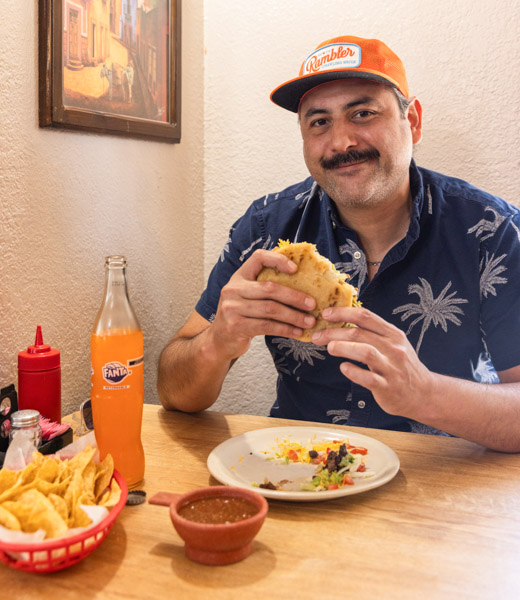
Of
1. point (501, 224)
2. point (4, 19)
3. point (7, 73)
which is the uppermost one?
point (4, 19)

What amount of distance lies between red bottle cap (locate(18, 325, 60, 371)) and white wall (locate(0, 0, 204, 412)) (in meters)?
0.11

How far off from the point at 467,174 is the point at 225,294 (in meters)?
1.38

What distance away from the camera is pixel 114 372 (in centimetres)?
Answer: 125

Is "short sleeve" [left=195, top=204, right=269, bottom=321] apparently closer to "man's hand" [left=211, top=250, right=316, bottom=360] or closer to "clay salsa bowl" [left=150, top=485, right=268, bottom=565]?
"man's hand" [left=211, top=250, right=316, bottom=360]

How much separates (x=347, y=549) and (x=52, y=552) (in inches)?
18.9

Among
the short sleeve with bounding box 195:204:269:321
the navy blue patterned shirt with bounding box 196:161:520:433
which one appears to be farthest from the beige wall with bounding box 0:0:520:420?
the navy blue patterned shirt with bounding box 196:161:520:433

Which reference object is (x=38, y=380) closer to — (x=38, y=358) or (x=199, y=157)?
(x=38, y=358)

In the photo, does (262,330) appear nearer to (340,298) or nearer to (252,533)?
(340,298)

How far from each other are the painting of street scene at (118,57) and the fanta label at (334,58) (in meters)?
0.62

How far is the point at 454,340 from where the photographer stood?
1918 millimetres

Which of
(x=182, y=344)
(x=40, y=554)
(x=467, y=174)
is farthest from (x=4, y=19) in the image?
(x=467, y=174)

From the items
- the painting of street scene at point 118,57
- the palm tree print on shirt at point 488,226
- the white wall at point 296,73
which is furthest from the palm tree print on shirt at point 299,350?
the painting of street scene at point 118,57

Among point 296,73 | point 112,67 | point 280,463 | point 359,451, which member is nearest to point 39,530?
point 280,463

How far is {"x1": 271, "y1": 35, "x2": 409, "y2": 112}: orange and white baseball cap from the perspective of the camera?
1828 millimetres
